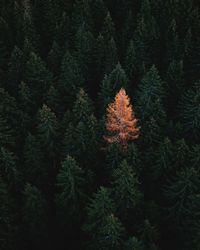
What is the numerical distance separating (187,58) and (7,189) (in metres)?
26.1

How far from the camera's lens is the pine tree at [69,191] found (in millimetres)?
34062

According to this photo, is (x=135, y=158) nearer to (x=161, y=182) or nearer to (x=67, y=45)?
(x=161, y=182)

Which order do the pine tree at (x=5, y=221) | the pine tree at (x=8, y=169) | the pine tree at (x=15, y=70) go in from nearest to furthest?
the pine tree at (x=5, y=221) → the pine tree at (x=8, y=169) → the pine tree at (x=15, y=70)

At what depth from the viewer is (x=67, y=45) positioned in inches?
2092

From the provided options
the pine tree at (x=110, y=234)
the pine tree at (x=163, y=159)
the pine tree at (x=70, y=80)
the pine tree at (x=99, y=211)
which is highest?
the pine tree at (x=70, y=80)

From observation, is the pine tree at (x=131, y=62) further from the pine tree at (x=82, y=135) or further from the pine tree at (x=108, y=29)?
the pine tree at (x=82, y=135)

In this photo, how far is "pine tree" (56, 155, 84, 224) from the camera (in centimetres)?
3406

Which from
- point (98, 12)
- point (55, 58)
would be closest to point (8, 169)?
point (55, 58)

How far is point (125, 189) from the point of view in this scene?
108 feet

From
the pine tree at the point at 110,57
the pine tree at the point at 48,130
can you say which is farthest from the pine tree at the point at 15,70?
the pine tree at the point at 48,130

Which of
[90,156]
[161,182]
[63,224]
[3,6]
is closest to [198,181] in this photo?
[161,182]

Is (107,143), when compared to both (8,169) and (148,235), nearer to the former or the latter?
(8,169)

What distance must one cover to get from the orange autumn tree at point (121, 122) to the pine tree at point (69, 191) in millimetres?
4152

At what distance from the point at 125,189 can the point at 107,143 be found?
243 inches
